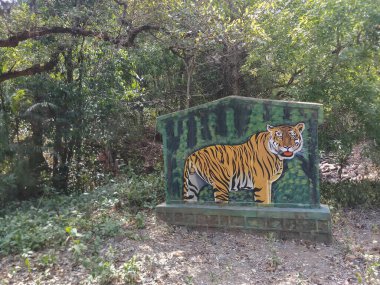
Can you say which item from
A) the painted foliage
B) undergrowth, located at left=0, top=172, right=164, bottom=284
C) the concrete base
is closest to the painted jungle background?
undergrowth, located at left=0, top=172, right=164, bottom=284

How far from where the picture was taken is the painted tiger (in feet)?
18.9

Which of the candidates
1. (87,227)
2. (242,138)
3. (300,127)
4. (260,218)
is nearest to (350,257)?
(260,218)

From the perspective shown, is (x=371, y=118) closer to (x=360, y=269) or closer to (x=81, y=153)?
(x=360, y=269)

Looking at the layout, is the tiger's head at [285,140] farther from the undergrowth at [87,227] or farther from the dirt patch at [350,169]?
the dirt patch at [350,169]

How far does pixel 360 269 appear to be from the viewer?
15.6 feet

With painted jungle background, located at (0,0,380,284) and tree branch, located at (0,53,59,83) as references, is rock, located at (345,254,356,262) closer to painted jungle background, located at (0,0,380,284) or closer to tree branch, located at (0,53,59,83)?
painted jungle background, located at (0,0,380,284)

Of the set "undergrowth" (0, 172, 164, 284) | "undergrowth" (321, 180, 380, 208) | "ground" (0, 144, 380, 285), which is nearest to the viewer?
"ground" (0, 144, 380, 285)

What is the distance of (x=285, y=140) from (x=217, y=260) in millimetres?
2002

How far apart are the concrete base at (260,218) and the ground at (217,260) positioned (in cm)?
12

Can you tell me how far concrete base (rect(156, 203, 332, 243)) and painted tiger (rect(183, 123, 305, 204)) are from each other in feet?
0.63

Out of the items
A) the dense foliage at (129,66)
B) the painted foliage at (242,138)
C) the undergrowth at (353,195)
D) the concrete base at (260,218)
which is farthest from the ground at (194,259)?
the dense foliage at (129,66)

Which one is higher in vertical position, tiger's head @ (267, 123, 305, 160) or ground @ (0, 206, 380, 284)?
tiger's head @ (267, 123, 305, 160)

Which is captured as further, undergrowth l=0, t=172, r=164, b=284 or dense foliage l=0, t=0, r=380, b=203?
dense foliage l=0, t=0, r=380, b=203

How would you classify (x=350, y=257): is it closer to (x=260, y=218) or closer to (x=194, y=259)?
(x=260, y=218)
